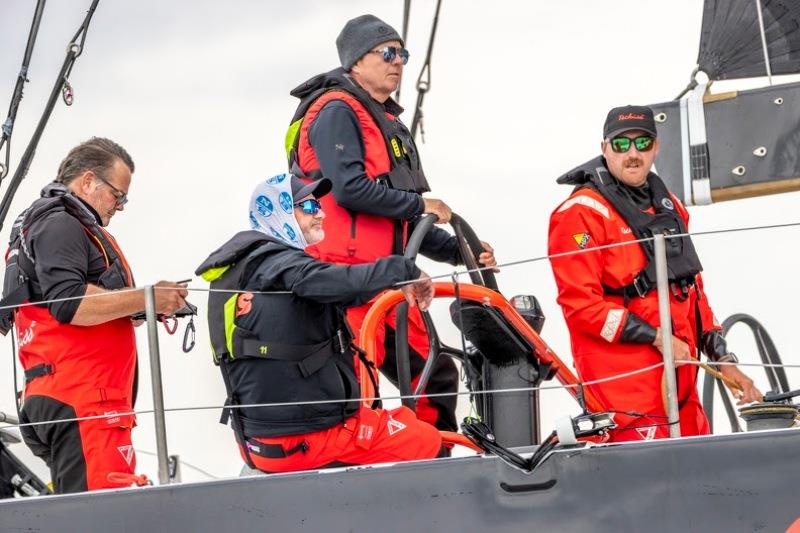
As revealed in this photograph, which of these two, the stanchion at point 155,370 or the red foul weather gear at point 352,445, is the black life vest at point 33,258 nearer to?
the stanchion at point 155,370

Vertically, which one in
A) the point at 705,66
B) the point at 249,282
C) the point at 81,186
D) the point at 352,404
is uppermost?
the point at 705,66

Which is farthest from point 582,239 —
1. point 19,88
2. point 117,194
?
point 19,88

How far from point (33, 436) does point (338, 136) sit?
101 cm

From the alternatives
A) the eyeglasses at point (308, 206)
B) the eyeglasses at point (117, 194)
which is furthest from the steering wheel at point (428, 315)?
the eyeglasses at point (117, 194)

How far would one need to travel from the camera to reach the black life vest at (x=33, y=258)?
11.3 feet

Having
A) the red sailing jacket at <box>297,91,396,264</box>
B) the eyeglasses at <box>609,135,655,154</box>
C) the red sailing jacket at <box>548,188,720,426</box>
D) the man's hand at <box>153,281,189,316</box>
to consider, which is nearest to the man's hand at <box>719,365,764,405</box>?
the red sailing jacket at <box>548,188,720,426</box>

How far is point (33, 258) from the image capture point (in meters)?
3.44

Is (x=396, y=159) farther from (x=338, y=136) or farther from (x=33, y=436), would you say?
(x=33, y=436)

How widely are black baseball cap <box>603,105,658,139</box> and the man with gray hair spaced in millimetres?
1240

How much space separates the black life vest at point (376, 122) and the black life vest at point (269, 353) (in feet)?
2.16

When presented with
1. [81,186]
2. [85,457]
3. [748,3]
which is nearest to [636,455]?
[85,457]

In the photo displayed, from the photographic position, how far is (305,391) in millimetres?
3041

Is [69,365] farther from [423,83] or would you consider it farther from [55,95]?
[423,83]

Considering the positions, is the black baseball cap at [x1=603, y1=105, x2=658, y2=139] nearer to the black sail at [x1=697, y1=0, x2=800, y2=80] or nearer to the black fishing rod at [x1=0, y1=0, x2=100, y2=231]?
the black sail at [x1=697, y1=0, x2=800, y2=80]
